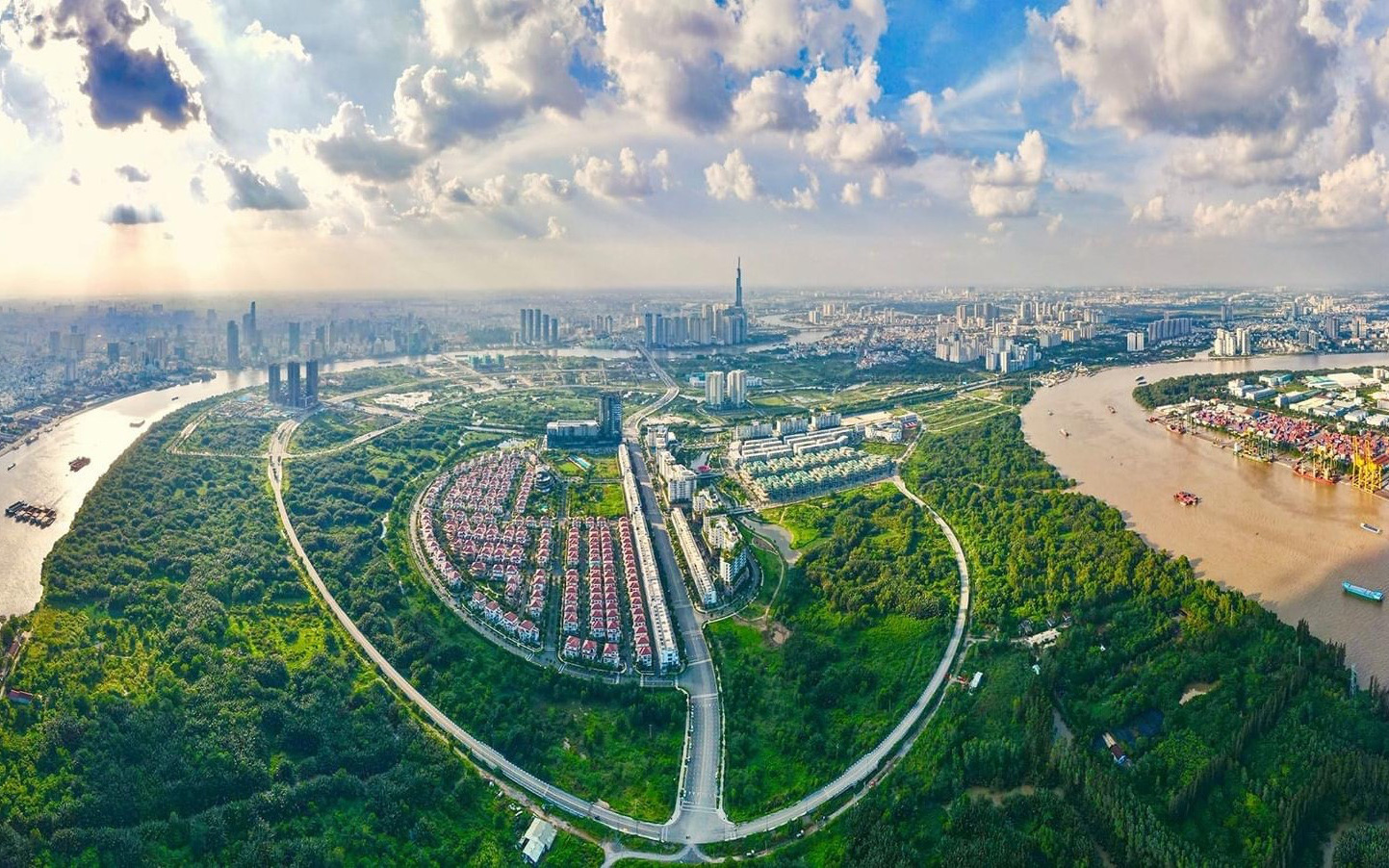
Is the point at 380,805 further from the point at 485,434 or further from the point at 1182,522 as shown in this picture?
the point at 485,434

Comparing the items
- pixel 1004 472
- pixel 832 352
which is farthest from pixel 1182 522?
pixel 832 352

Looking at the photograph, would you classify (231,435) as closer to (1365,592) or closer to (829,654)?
(829,654)

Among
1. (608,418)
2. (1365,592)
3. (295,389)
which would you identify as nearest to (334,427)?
(295,389)

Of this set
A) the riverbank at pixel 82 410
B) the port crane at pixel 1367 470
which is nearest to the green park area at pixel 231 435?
the riverbank at pixel 82 410

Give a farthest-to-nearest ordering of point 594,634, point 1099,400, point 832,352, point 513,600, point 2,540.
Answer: point 832,352
point 1099,400
point 2,540
point 513,600
point 594,634

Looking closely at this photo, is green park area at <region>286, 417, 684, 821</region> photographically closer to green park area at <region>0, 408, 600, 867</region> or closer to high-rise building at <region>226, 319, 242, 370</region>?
green park area at <region>0, 408, 600, 867</region>

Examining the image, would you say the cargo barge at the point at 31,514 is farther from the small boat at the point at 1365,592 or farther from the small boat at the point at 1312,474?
the small boat at the point at 1312,474

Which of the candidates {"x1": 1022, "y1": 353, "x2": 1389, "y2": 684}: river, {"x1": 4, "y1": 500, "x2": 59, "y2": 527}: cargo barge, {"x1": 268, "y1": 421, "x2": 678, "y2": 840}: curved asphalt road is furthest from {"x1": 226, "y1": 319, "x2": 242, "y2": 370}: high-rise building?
{"x1": 1022, "y1": 353, "x2": 1389, "y2": 684}: river
